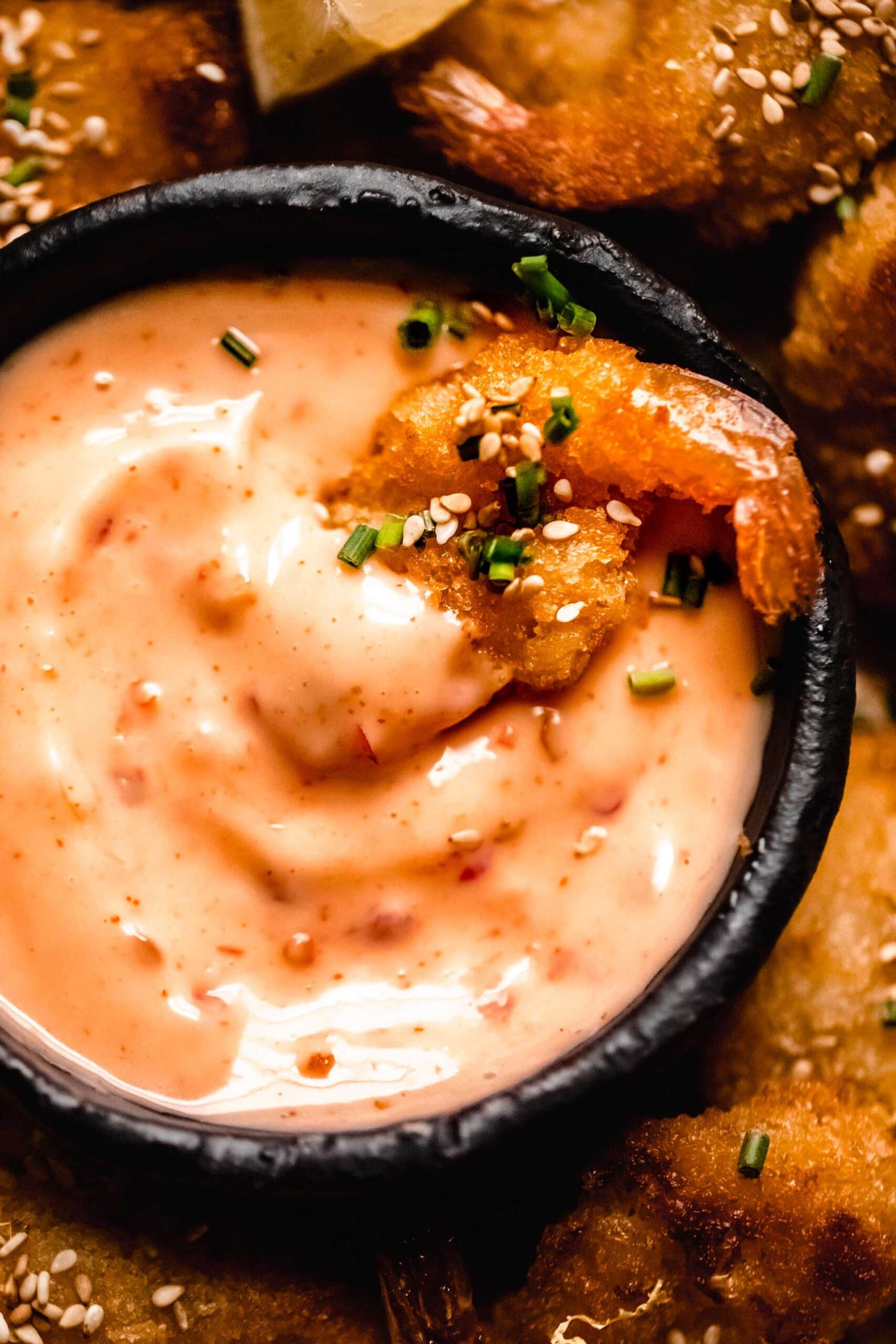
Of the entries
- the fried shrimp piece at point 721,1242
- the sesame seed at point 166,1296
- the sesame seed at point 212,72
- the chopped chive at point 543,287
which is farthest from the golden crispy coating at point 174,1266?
the sesame seed at point 212,72

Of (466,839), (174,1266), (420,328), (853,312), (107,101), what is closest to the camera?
(466,839)

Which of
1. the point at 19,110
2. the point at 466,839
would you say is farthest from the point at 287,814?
the point at 19,110

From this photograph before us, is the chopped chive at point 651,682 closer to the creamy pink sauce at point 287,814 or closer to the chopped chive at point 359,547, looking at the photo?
the creamy pink sauce at point 287,814

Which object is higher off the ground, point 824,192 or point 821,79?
point 821,79

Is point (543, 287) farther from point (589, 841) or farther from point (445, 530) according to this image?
point (589, 841)

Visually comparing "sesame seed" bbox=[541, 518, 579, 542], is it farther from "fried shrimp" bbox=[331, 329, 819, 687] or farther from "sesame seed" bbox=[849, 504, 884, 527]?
"sesame seed" bbox=[849, 504, 884, 527]

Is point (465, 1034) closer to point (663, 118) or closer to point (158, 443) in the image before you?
point (158, 443)

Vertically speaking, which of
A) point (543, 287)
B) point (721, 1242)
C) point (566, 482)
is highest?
point (543, 287)
